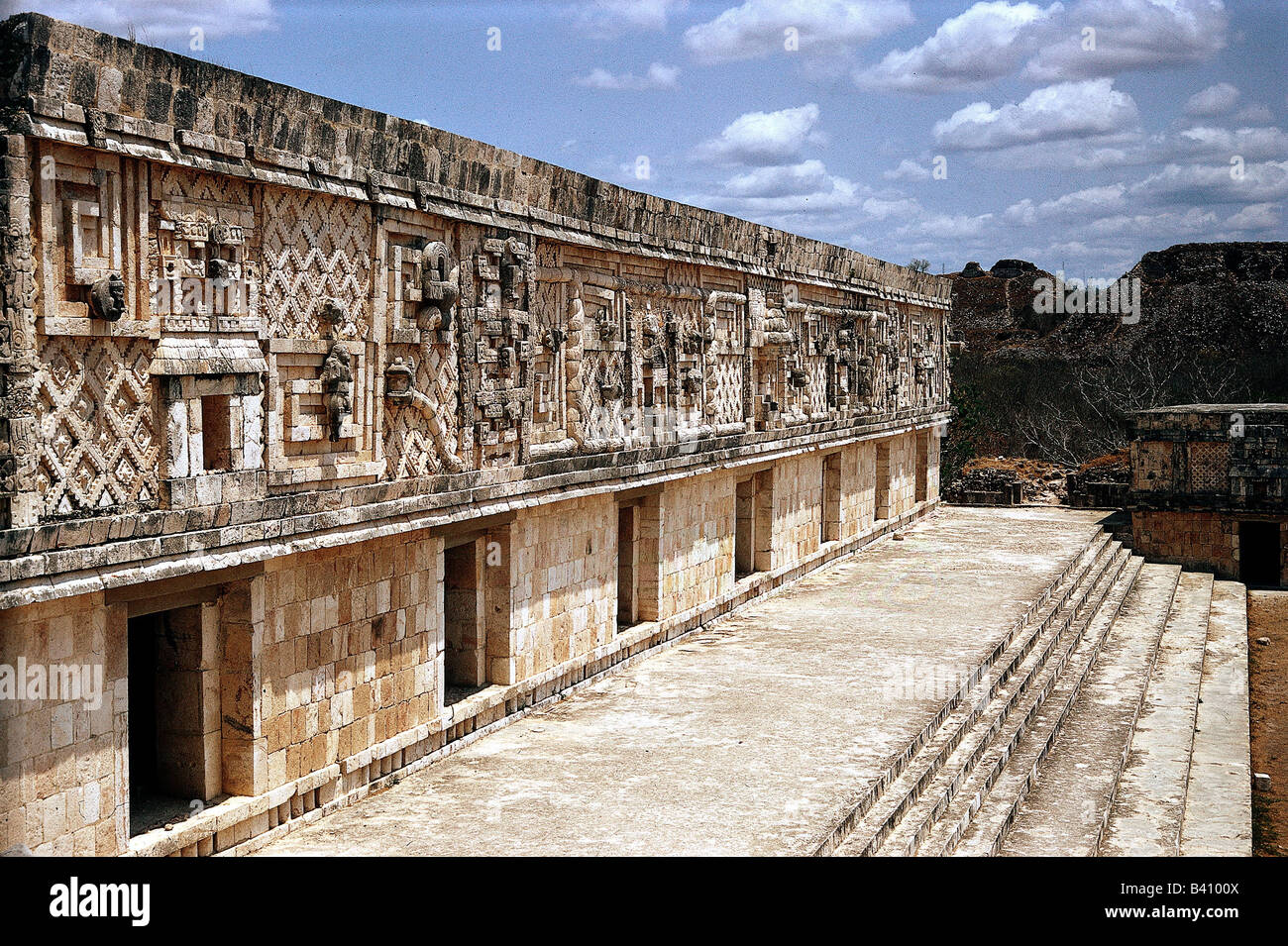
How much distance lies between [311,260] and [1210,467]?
1614cm

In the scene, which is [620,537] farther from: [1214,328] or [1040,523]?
[1214,328]

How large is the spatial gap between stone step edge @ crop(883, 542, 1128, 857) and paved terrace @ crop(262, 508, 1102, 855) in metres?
0.44

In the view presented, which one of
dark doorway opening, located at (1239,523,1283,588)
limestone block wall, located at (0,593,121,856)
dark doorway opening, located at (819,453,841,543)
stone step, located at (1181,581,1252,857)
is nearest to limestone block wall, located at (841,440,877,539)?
dark doorway opening, located at (819,453,841,543)

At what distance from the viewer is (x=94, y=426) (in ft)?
17.0

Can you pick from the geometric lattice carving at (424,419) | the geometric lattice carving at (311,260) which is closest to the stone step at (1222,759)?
the geometric lattice carving at (424,419)

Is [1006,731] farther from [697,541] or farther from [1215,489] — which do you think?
[1215,489]

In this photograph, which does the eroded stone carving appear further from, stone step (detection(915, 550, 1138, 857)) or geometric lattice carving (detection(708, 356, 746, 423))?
geometric lattice carving (detection(708, 356, 746, 423))

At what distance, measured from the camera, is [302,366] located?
6445 millimetres

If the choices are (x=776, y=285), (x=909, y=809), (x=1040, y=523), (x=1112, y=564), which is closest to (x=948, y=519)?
(x=1040, y=523)

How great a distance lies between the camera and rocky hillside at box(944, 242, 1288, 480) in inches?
1198

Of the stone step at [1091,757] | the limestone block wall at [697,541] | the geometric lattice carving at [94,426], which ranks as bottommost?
the stone step at [1091,757]

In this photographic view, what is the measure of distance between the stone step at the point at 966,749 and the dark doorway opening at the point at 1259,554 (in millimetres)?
6254

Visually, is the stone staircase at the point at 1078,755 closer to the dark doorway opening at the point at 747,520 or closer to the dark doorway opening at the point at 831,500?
the dark doorway opening at the point at 747,520

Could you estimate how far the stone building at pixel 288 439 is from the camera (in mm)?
5012
